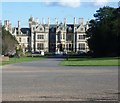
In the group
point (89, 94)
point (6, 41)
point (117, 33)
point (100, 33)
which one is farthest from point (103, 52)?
point (89, 94)

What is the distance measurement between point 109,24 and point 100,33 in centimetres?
344

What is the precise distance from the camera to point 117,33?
100688mm

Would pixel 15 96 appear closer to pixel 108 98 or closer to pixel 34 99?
pixel 34 99

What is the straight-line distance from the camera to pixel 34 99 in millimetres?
16031

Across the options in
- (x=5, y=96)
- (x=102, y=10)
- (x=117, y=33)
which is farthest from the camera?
(x=102, y=10)

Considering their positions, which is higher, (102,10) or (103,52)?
(102,10)

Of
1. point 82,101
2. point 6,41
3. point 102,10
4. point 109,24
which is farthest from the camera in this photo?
point 102,10

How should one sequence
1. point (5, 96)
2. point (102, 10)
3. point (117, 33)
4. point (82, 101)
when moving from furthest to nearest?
point (102, 10), point (117, 33), point (5, 96), point (82, 101)

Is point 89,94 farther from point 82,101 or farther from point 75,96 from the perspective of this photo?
point 82,101

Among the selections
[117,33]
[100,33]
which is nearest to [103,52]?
[100,33]

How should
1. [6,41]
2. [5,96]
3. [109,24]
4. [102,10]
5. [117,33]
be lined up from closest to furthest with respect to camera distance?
[5,96], [117,33], [109,24], [6,41], [102,10]

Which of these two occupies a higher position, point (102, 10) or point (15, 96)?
point (102, 10)

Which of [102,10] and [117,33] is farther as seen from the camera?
[102,10]

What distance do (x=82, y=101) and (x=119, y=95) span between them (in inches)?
93.5
